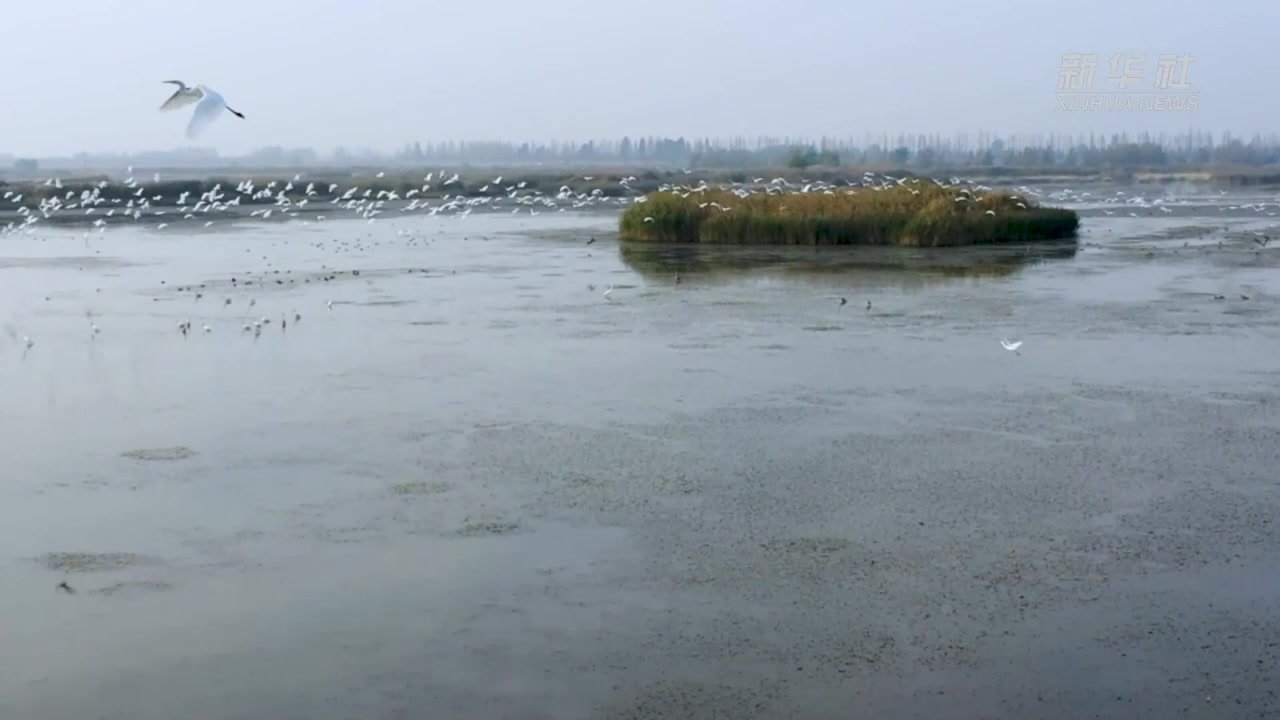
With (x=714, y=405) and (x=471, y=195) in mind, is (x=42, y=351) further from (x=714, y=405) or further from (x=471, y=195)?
(x=471, y=195)

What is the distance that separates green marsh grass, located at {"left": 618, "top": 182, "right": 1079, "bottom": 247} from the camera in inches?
1001

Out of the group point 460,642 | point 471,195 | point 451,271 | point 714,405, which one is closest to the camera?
point 460,642

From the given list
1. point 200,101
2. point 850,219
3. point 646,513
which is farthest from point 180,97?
point 850,219

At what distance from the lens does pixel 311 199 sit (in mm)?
→ 50125

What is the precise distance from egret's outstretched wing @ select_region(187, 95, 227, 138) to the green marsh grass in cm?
1734

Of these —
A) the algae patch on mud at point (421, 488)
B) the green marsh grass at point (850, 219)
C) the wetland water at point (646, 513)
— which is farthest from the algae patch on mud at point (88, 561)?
the green marsh grass at point (850, 219)

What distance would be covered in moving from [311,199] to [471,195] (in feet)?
23.3

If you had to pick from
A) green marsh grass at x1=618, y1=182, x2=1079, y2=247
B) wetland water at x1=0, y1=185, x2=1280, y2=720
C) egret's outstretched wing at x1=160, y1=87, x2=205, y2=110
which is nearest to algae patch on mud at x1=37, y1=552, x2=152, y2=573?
wetland water at x1=0, y1=185, x2=1280, y2=720

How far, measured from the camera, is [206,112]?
9070 millimetres

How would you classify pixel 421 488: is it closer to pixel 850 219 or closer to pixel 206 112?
pixel 206 112

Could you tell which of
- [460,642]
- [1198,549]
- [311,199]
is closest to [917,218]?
[1198,549]

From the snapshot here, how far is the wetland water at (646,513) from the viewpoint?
579 cm

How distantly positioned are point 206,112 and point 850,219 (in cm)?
1776

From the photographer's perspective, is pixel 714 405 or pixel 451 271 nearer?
pixel 714 405
